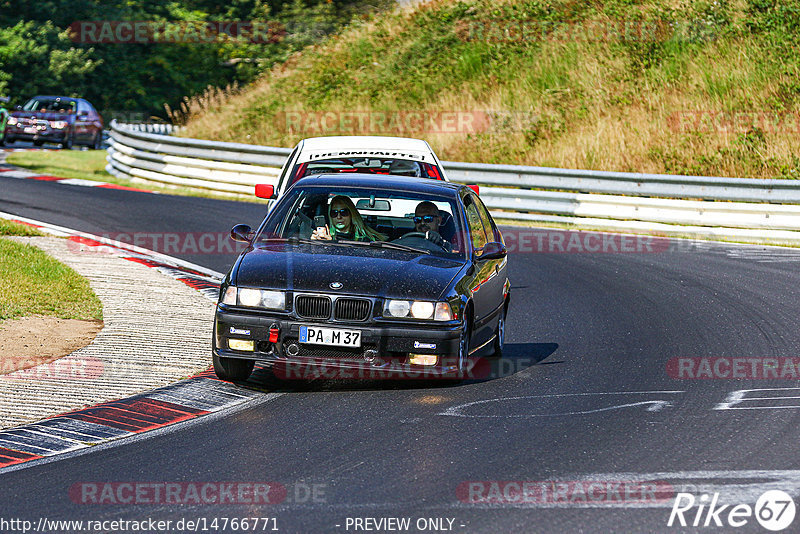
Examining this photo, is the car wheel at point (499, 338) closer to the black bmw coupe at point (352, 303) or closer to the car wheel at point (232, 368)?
the black bmw coupe at point (352, 303)

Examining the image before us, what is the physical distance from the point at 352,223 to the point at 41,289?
155 inches

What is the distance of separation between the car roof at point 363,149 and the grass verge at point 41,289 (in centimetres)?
306

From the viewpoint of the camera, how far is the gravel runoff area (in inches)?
324

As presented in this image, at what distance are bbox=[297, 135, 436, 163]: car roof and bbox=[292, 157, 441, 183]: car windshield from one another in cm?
6

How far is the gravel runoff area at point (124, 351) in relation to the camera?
824 cm

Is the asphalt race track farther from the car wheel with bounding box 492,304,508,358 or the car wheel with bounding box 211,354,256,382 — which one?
the car wheel with bounding box 211,354,256,382

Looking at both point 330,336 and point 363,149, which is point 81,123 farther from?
point 330,336

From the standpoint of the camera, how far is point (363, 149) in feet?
46.6

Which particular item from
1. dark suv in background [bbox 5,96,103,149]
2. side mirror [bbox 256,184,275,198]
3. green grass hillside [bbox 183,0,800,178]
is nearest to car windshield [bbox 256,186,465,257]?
side mirror [bbox 256,184,275,198]

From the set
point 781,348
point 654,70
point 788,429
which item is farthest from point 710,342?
point 654,70

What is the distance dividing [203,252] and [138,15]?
137ft

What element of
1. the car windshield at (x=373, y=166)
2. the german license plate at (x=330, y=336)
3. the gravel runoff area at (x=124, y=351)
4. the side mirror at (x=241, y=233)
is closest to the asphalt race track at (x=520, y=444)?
the german license plate at (x=330, y=336)

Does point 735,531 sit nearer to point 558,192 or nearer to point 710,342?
point 710,342

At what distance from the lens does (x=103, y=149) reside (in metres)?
39.4
